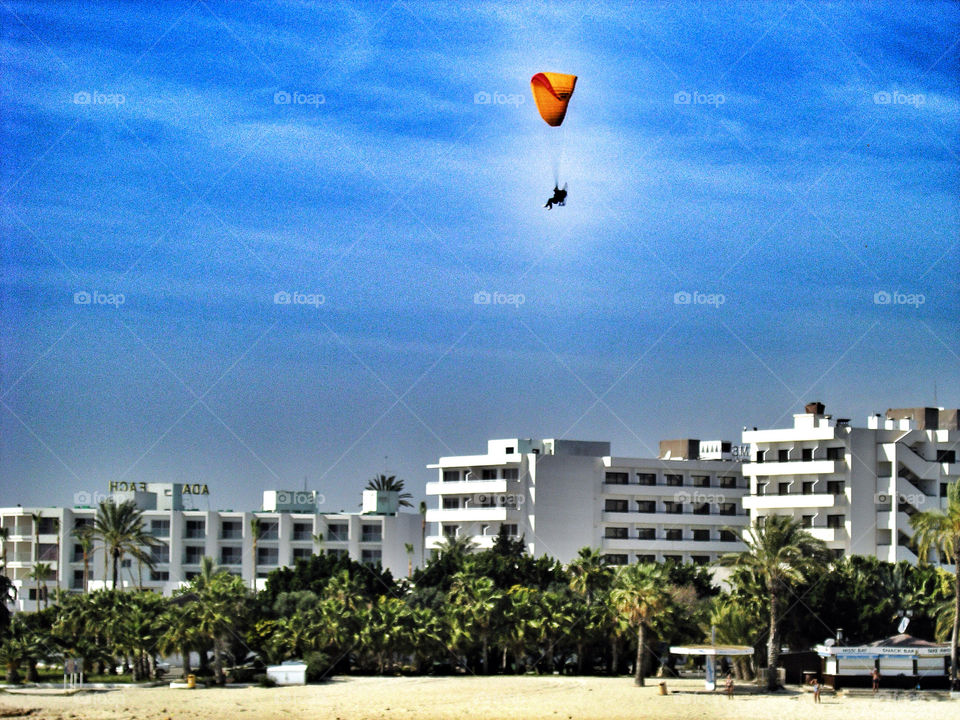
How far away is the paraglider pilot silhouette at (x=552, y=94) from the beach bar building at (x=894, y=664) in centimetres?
2270

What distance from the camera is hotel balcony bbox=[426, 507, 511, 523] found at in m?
99.4

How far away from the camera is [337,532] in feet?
381

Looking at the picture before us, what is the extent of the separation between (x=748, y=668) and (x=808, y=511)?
28.8 meters

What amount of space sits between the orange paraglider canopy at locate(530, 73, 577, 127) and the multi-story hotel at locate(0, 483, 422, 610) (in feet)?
196

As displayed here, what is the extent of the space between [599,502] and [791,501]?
14458mm

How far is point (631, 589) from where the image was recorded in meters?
61.6

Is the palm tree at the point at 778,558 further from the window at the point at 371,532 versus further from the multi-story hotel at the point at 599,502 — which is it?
the window at the point at 371,532

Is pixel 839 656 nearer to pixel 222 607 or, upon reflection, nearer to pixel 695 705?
pixel 695 705

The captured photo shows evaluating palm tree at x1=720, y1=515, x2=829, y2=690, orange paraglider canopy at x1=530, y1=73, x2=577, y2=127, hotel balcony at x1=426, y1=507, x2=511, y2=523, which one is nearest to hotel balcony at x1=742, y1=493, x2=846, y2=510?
hotel balcony at x1=426, y1=507, x2=511, y2=523

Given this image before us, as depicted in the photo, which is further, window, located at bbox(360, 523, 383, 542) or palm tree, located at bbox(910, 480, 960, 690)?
window, located at bbox(360, 523, 383, 542)

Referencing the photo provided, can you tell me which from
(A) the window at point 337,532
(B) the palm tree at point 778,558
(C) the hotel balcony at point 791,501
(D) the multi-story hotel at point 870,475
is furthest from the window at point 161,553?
(B) the palm tree at point 778,558

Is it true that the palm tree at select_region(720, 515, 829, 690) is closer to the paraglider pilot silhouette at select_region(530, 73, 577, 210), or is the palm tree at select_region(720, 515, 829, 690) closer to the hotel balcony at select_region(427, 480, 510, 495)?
the paraglider pilot silhouette at select_region(530, 73, 577, 210)

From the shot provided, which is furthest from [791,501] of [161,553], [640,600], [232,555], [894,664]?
[161,553]

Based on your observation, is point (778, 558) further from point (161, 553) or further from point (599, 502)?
point (161, 553)
